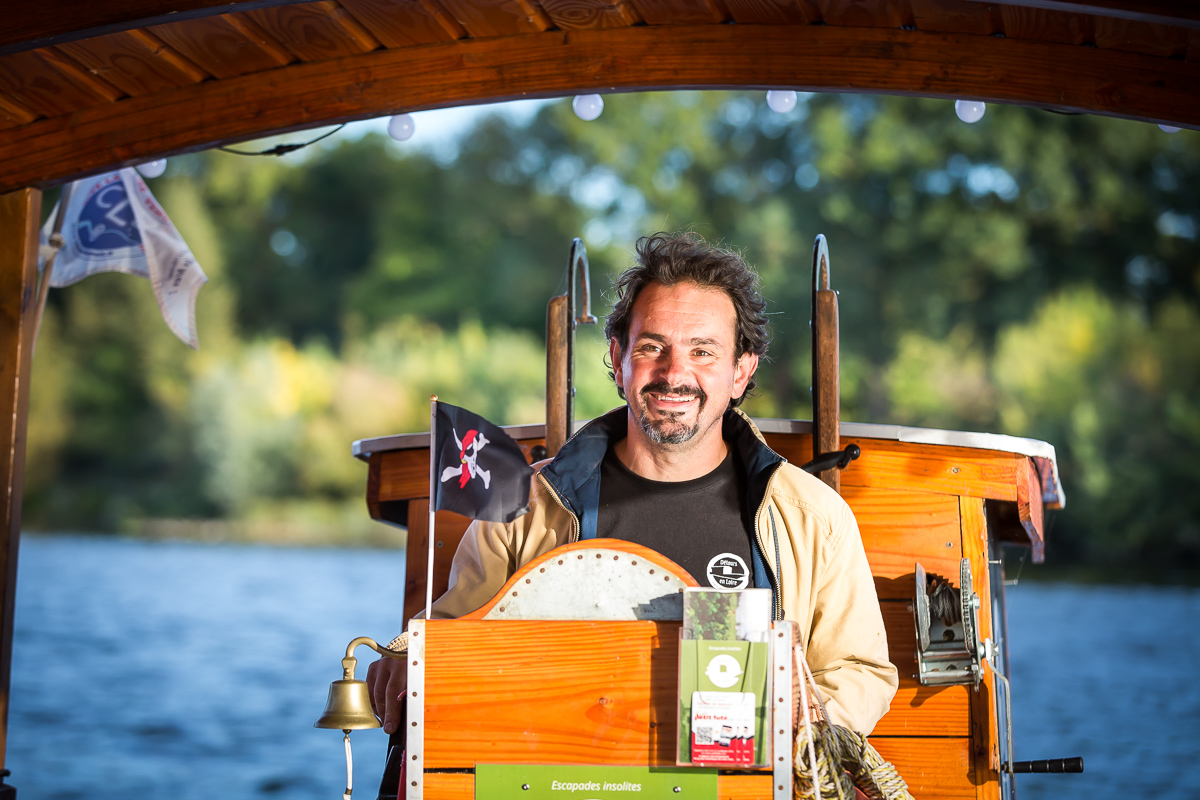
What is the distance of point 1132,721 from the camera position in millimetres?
15344

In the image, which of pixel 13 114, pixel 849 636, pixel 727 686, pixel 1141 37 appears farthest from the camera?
pixel 13 114

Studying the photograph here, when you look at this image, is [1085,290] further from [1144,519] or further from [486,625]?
[486,625]

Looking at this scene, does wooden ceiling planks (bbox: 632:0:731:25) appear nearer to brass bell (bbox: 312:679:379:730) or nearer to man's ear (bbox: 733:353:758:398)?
man's ear (bbox: 733:353:758:398)

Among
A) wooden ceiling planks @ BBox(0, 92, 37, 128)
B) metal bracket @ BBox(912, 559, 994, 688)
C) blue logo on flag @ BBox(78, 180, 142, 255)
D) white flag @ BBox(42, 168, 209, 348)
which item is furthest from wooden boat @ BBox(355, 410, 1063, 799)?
blue logo on flag @ BBox(78, 180, 142, 255)

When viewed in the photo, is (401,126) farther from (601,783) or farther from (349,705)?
(601,783)

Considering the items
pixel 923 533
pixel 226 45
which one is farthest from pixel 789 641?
pixel 226 45

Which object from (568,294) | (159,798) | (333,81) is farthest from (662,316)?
(159,798)

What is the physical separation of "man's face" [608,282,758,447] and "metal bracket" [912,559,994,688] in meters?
0.80

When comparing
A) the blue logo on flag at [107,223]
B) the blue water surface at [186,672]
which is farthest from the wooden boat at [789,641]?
the blue water surface at [186,672]

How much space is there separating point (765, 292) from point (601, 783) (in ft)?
102

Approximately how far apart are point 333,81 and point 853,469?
2.17m

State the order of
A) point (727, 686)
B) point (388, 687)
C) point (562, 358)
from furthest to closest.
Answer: point (562, 358)
point (388, 687)
point (727, 686)

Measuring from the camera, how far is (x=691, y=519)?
9.92ft

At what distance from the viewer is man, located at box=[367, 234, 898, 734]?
114 inches
